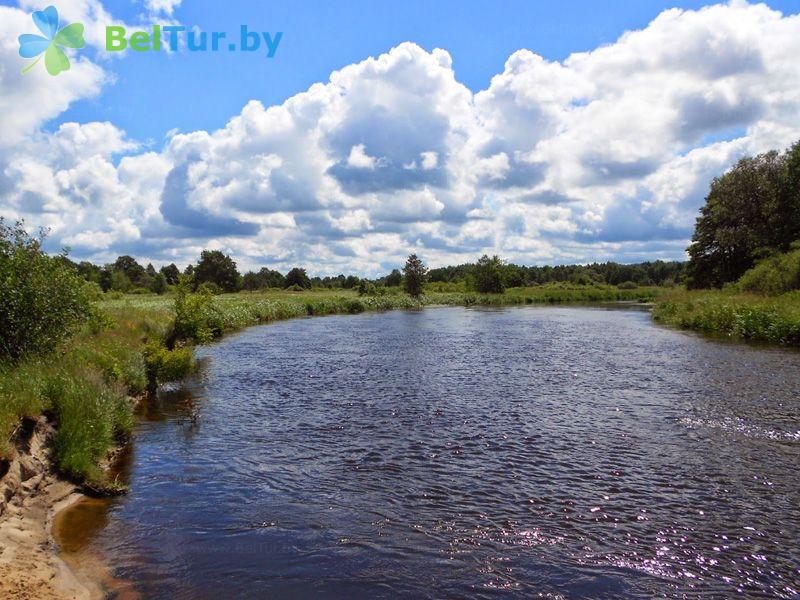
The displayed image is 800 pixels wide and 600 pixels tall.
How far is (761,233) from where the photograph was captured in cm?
5578

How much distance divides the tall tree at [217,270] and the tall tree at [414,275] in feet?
168

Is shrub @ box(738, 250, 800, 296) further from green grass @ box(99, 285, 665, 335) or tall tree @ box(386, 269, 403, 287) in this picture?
tall tree @ box(386, 269, 403, 287)

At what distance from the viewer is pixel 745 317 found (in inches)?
1374

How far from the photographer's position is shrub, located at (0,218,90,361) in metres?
12.5

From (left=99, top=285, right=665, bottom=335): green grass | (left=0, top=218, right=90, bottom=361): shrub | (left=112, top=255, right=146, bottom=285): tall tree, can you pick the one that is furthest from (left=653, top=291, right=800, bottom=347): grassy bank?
(left=112, top=255, right=146, bottom=285): tall tree

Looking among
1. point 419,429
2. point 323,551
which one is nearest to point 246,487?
point 323,551

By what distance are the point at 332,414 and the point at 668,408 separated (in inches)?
404

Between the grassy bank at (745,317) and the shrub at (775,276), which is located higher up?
the shrub at (775,276)

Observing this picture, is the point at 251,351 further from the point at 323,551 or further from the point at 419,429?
the point at 323,551

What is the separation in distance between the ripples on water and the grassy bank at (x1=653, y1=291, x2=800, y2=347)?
11.2 m

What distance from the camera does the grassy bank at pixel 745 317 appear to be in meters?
A: 31.4

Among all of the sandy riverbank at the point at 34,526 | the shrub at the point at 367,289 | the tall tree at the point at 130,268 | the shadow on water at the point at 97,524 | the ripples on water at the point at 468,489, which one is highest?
the tall tree at the point at 130,268

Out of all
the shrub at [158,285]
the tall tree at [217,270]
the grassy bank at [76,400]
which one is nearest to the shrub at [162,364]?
the grassy bank at [76,400]

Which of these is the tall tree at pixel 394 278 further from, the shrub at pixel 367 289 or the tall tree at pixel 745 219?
the tall tree at pixel 745 219
